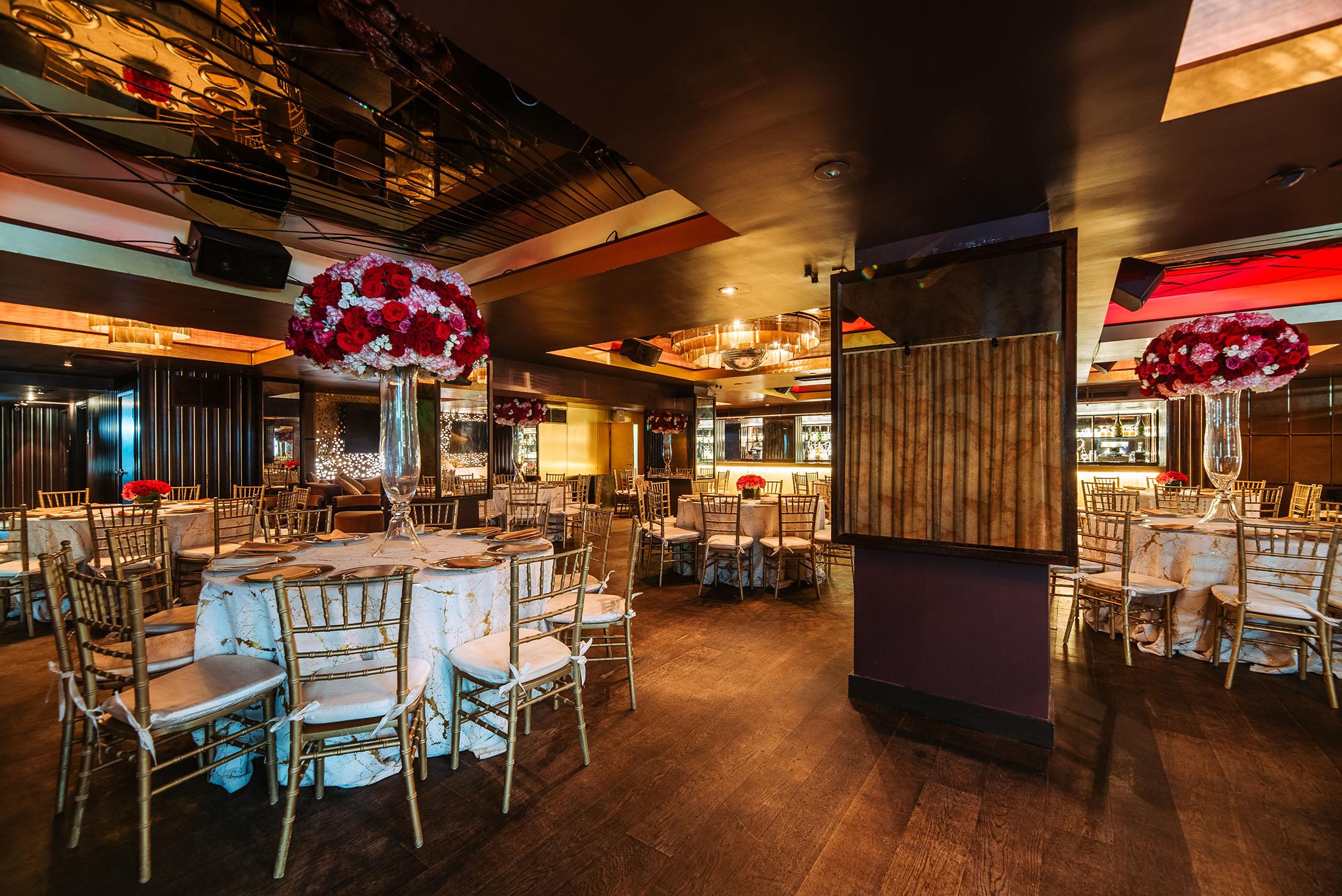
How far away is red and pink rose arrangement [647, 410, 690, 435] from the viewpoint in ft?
Result: 34.9

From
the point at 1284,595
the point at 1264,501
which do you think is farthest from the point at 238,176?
the point at 1264,501

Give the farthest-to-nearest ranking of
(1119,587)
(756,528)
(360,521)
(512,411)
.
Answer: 1. (512,411)
2. (360,521)
3. (756,528)
4. (1119,587)

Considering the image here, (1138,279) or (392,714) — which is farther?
(1138,279)

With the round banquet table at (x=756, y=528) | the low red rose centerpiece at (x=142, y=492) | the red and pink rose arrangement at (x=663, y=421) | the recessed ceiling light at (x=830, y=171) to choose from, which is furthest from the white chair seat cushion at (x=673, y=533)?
the low red rose centerpiece at (x=142, y=492)

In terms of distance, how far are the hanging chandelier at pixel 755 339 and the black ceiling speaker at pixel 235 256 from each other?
3.47 meters

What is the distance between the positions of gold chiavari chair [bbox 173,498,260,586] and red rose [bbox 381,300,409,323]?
10.5 ft

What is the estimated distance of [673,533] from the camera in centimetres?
571

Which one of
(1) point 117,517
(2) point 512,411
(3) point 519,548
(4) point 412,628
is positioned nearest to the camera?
(4) point 412,628

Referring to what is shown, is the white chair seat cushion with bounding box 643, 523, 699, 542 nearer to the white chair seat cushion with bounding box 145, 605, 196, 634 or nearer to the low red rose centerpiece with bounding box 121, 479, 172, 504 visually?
the white chair seat cushion with bounding box 145, 605, 196, 634

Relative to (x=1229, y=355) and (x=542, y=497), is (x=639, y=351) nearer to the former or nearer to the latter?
(x=542, y=497)

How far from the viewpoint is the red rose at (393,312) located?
2.37 m

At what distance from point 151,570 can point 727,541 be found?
4054 mm

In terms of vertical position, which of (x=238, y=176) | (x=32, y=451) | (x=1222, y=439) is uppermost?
(x=238, y=176)

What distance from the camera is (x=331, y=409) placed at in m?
9.45
